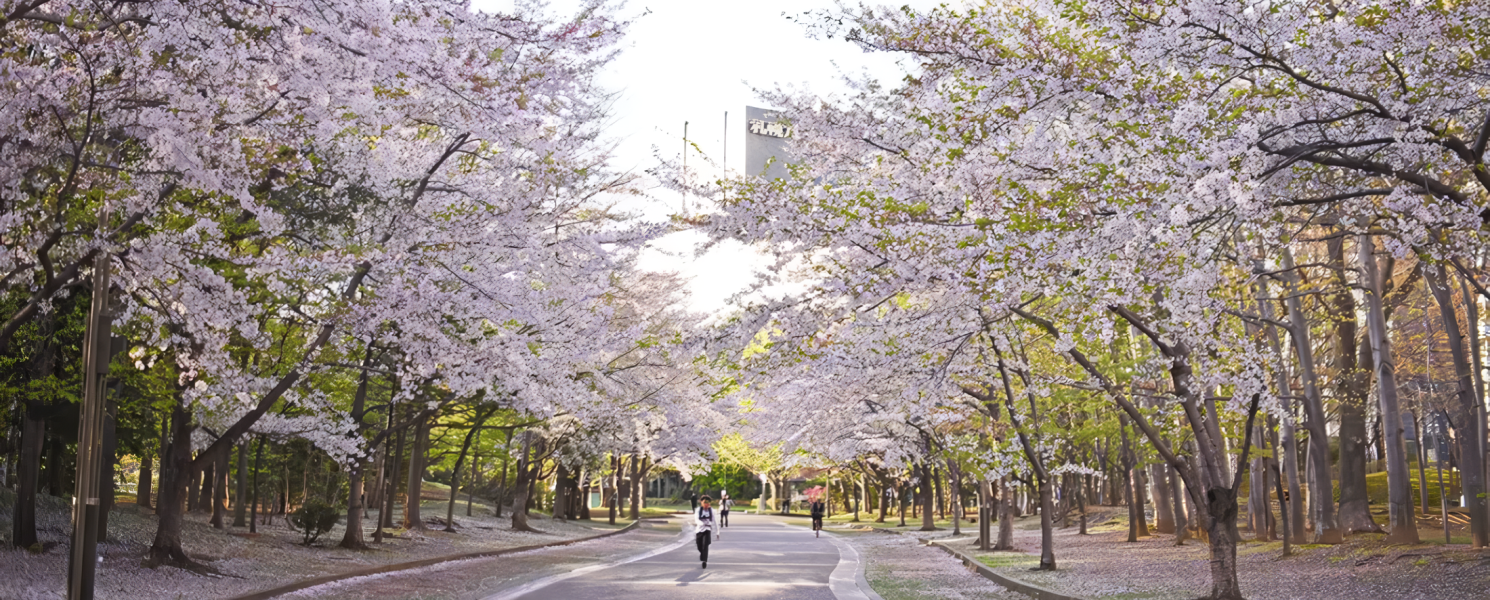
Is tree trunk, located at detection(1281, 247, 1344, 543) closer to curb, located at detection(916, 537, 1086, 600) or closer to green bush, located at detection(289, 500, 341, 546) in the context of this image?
curb, located at detection(916, 537, 1086, 600)

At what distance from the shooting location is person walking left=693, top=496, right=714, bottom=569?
74.2ft

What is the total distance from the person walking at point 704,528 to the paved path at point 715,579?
0.28m

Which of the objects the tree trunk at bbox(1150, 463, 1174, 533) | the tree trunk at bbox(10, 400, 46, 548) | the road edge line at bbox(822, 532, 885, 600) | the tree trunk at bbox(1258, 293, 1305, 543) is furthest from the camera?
the tree trunk at bbox(1150, 463, 1174, 533)

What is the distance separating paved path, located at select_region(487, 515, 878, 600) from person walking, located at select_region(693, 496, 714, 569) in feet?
0.91

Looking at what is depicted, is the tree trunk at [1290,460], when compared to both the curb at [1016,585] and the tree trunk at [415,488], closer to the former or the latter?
the curb at [1016,585]

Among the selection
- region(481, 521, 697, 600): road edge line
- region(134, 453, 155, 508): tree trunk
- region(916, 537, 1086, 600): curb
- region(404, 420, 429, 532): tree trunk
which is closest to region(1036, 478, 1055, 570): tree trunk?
region(916, 537, 1086, 600): curb

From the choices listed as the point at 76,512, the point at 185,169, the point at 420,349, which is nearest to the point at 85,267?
the point at 185,169

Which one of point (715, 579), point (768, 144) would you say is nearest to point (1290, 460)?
point (715, 579)

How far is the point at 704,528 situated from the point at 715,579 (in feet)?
13.8

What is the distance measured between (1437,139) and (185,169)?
444 inches

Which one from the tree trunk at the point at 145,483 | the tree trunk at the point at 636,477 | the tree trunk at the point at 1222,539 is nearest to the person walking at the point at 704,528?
the tree trunk at the point at 1222,539

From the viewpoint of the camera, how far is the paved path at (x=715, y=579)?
1560cm

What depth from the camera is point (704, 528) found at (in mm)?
23047

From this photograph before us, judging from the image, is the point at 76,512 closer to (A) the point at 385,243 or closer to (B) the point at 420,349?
(A) the point at 385,243
